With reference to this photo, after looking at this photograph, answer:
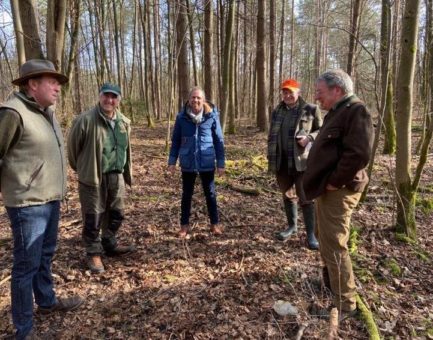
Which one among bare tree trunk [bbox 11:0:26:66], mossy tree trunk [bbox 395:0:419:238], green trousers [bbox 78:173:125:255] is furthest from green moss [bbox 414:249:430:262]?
bare tree trunk [bbox 11:0:26:66]

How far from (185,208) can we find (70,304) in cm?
193

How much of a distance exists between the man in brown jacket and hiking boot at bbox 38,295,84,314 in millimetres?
2465

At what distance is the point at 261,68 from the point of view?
12852 millimetres

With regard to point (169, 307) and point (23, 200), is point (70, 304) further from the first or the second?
point (23, 200)

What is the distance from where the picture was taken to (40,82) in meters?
2.78

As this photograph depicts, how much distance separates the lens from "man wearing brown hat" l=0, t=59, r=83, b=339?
8.59 ft

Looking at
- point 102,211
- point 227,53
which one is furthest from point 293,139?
point 227,53

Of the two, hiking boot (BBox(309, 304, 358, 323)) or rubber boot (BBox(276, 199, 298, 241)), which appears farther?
rubber boot (BBox(276, 199, 298, 241))

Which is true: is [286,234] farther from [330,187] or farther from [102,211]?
[102,211]

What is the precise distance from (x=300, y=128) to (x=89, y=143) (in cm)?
253

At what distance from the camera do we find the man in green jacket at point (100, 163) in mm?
3740

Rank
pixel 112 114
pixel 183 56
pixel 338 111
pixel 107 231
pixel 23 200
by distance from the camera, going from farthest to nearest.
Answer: pixel 183 56
pixel 107 231
pixel 112 114
pixel 338 111
pixel 23 200

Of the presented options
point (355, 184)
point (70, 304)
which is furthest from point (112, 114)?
point (355, 184)

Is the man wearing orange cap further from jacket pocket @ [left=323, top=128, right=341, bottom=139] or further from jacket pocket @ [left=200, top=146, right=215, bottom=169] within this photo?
jacket pocket @ [left=323, top=128, right=341, bottom=139]
